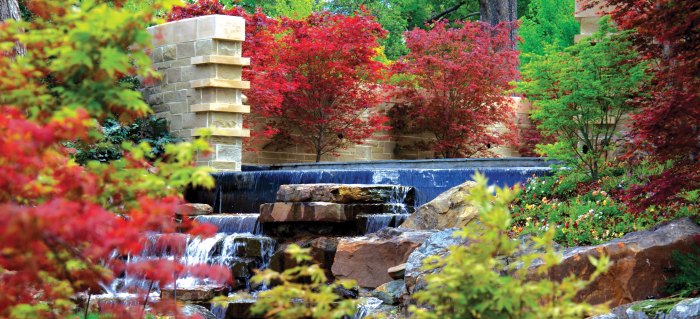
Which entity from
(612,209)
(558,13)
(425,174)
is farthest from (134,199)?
(558,13)

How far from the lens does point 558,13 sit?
28969 mm

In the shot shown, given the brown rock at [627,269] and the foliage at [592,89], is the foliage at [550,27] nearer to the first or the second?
the foliage at [592,89]

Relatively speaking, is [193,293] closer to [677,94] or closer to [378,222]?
[378,222]

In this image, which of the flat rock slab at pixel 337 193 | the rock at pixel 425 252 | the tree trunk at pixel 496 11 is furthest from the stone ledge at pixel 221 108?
the tree trunk at pixel 496 11

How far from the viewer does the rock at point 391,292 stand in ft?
29.9

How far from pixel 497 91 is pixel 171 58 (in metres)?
7.34

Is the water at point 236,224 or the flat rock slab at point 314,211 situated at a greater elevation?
the flat rock slab at point 314,211

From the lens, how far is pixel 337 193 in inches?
460

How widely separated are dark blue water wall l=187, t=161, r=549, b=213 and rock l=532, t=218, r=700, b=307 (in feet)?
13.8

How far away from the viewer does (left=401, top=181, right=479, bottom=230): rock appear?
35.0 ft

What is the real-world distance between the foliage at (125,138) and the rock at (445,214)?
208 inches

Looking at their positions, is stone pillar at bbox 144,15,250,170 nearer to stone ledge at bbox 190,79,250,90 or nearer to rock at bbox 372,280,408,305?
stone ledge at bbox 190,79,250,90

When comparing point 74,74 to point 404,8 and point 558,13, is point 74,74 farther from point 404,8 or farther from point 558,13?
point 404,8

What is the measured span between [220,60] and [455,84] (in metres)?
6.32
